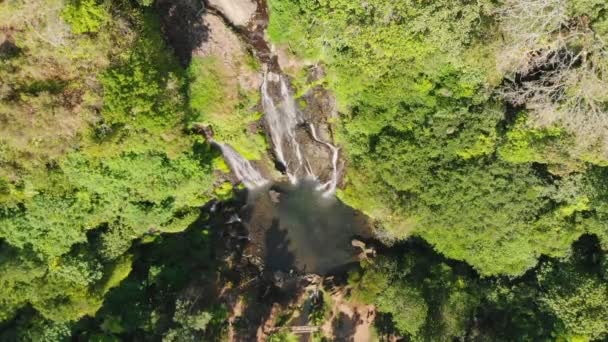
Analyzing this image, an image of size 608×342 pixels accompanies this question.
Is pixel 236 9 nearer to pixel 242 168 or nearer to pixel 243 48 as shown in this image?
pixel 243 48

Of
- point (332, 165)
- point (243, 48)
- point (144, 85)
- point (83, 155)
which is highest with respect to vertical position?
point (243, 48)

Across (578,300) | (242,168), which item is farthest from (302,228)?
(578,300)

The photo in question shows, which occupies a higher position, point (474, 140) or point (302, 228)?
point (474, 140)

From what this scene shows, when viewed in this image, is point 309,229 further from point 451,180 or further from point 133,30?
point 133,30

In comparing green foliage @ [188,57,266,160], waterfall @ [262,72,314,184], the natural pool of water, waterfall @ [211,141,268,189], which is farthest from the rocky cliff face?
the natural pool of water

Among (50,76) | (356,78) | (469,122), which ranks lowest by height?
(50,76)

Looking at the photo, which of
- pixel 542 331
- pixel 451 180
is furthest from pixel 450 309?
pixel 451 180
